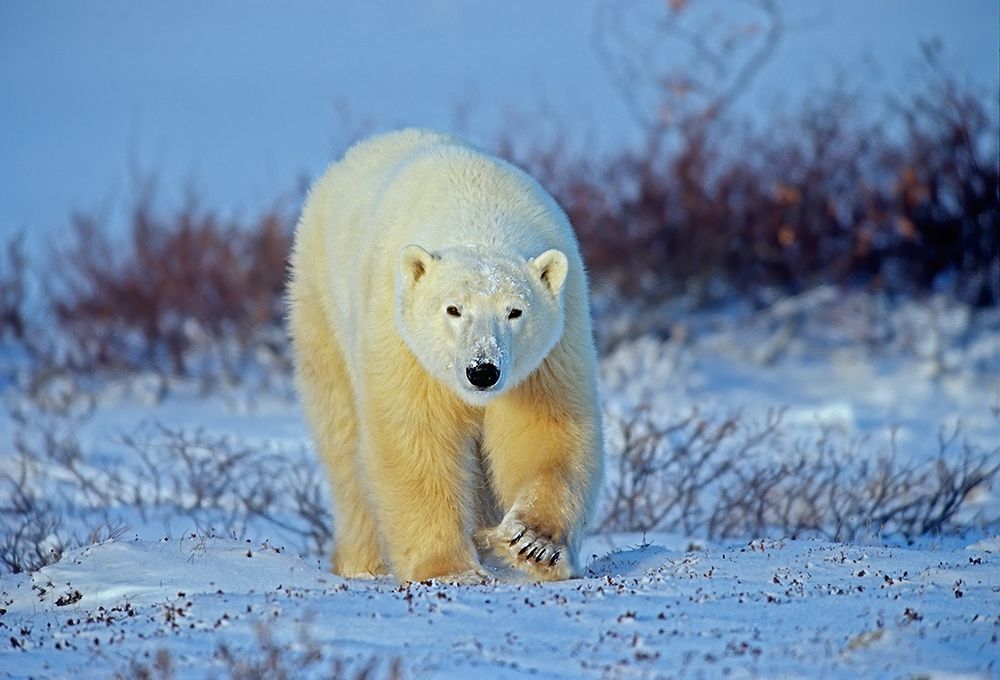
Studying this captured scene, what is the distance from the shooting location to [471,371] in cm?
365

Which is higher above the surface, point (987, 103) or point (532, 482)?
point (987, 103)

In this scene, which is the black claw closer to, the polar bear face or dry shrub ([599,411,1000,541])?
the polar bear face

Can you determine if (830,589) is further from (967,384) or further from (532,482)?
(967,384)

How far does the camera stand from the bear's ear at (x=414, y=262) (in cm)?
386

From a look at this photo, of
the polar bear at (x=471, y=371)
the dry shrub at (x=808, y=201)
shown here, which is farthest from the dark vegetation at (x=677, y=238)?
the polar bear at (x=471, y=371)

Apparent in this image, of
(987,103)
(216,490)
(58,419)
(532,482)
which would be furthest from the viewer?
(987,103)

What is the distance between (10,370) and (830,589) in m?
8.35

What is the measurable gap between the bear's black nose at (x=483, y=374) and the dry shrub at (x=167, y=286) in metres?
6.57

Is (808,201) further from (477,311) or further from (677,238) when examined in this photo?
(477,311)

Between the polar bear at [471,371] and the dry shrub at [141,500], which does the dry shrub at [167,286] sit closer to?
the dry shrub at [141,500]

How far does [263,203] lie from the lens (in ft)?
37.1

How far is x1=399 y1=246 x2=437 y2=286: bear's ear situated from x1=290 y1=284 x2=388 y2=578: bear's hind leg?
1.11m

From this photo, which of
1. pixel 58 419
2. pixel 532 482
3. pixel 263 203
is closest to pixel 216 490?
pixel 532 482

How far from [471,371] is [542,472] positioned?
493 mm
